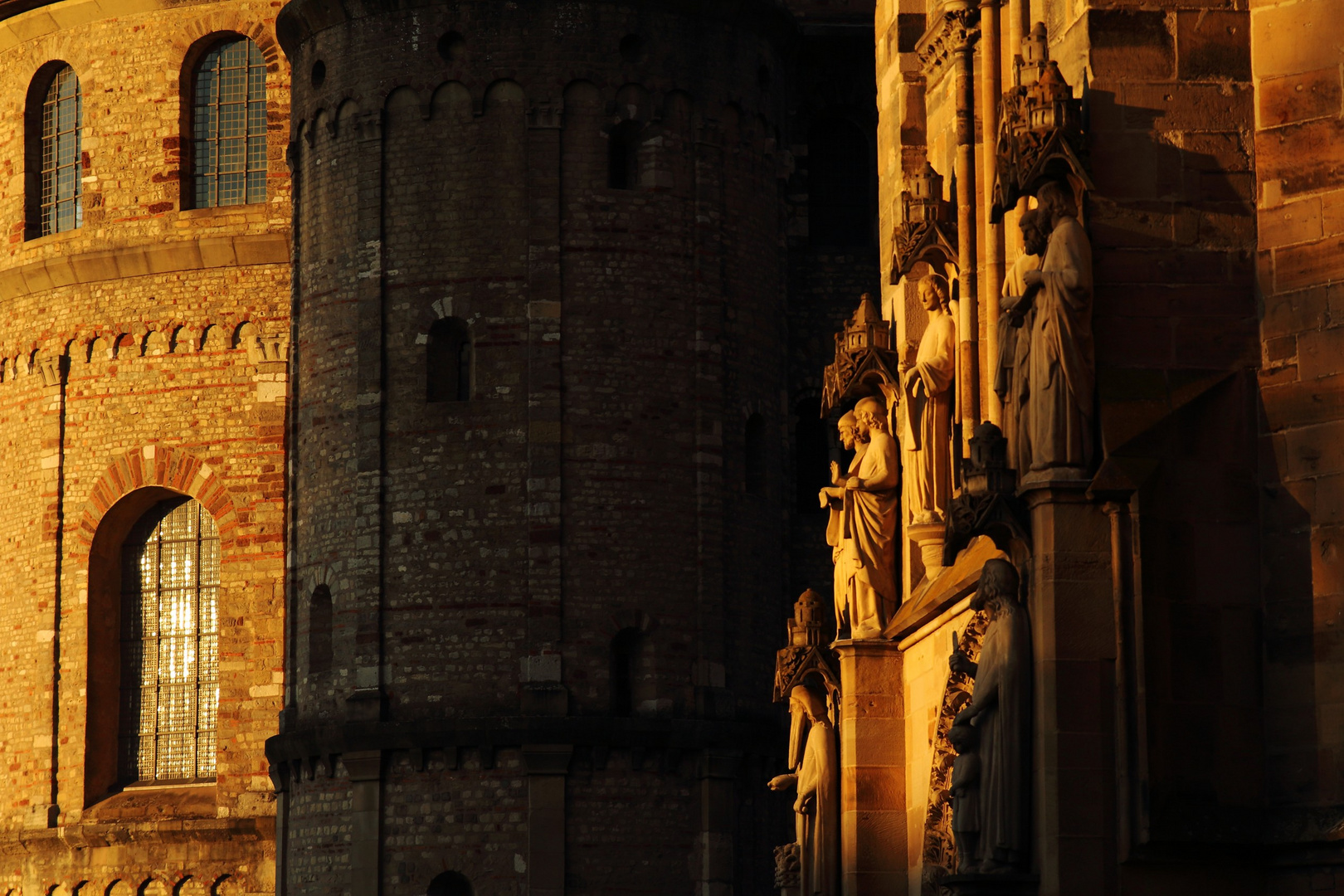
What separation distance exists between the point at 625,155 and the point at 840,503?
14885mm

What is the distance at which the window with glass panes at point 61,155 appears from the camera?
4047 centimetres

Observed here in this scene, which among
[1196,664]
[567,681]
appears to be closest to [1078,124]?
[1196,664]

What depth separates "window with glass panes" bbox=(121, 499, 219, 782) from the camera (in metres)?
38.7

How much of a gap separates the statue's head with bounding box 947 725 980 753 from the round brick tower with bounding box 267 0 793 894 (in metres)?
18.4

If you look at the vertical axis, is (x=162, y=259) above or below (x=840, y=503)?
above

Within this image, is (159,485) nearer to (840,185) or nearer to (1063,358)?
(840,185)

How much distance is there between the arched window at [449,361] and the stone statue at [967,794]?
2011 cm

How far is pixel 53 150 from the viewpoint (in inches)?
1612

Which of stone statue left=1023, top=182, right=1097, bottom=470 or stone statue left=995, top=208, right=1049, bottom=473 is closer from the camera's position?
stone statue left=1023, top=182, right=1097, bottom=470

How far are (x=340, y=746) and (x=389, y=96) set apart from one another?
8.52 m

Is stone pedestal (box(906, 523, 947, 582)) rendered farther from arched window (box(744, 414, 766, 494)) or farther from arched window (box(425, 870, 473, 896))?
arched window (box(744, 414, 766, 494))

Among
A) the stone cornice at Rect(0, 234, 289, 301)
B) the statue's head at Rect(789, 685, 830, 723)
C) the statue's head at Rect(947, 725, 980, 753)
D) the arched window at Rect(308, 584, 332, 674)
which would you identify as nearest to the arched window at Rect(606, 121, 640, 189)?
the stone cornice at Rect(0, 234, 289, 301)

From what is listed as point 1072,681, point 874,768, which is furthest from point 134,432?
point 1072,681

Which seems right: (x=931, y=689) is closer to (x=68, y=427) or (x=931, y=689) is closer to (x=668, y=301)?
(x=668, y=301)
